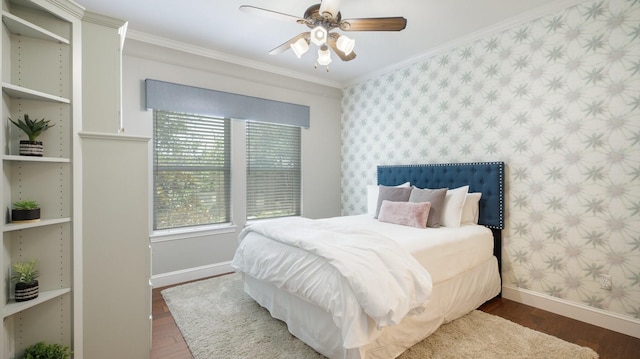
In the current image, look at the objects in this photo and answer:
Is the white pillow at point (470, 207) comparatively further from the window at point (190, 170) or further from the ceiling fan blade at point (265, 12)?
the window at point (190, 170)

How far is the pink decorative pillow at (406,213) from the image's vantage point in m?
2.72

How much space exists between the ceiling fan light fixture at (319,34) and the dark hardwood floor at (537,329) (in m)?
2.37

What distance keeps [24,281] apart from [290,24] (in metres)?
2.69

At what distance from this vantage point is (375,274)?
1569 mm

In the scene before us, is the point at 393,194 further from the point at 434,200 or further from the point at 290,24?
the point at 290,24

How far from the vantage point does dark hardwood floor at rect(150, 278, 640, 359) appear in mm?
1907

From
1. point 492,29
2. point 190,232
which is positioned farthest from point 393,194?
point 190,232

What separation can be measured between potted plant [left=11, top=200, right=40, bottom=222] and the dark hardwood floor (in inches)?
44.9

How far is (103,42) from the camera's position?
172 centimetres

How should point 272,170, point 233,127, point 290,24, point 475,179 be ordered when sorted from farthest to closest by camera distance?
1. point 272,170
2. point 233,127
3. point 475,179
4. point 290,24

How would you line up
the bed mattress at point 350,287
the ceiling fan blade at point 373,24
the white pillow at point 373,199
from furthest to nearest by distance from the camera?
1. the white pillow at point 373,199
2. the ceiling fan blade at point 373,24
3. the bed mattress at point 350,287

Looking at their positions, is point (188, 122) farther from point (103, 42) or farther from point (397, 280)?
point (397, 280)

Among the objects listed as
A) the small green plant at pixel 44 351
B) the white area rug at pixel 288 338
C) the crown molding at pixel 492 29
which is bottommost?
the white area rug at pixel 288 338

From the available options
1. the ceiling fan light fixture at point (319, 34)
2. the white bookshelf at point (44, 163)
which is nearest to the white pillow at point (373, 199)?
the ceiling fan light fixture at point (319, 34)
